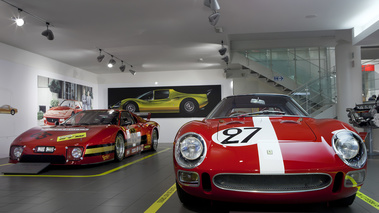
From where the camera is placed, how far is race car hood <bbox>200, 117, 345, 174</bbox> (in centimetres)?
212

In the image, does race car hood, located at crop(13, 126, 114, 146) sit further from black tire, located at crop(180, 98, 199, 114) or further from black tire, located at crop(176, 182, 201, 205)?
black tire, located at crop(180, 98, 199, 114)

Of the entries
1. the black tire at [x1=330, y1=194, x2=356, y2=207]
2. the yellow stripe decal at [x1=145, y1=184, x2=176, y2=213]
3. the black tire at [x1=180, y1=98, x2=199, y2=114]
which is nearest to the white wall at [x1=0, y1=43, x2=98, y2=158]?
the black tire at [x1=180, y1=98, x2=199, y2=114]

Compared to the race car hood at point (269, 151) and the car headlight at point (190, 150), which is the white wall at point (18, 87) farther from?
the race car hood at point (269, 151)

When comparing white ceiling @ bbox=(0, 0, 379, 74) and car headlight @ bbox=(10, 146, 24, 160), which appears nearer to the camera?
car headlight @ bbox=(10, 146, 24, 160)

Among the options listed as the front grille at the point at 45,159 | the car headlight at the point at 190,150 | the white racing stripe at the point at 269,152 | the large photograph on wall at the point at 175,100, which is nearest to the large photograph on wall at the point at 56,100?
the large photograph on wall at the point at 175,100

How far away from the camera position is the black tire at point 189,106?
1375 cm

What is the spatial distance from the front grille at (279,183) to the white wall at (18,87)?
7.84m

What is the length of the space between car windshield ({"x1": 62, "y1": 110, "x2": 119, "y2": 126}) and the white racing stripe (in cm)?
439

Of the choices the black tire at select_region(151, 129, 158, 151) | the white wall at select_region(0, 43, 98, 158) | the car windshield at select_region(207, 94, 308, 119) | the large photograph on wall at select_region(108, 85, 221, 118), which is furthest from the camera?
the large photograph on wall at select_region(108, 85, 221, 118)

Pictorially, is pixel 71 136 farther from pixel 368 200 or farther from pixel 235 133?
pixel 368 200

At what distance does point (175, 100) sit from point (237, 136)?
11475 mm

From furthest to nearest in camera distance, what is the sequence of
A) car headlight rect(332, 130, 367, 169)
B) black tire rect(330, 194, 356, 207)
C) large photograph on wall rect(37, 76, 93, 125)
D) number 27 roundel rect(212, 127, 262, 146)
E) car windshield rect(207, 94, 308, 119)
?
large photograph on wall rect(37, 76, 93, 125)
car windshield rect(207, 94, 308, 119)
black tire rect(330, 194, 356, 207)
number 27 roundel rect(212, 127, 262, 146)
car headlight rect(332, 130, 367, 169)

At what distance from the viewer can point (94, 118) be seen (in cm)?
657

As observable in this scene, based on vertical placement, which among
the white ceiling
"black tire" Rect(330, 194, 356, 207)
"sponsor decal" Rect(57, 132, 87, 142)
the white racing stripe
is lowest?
"black tire" Rect(330, 194, 356, 207)
